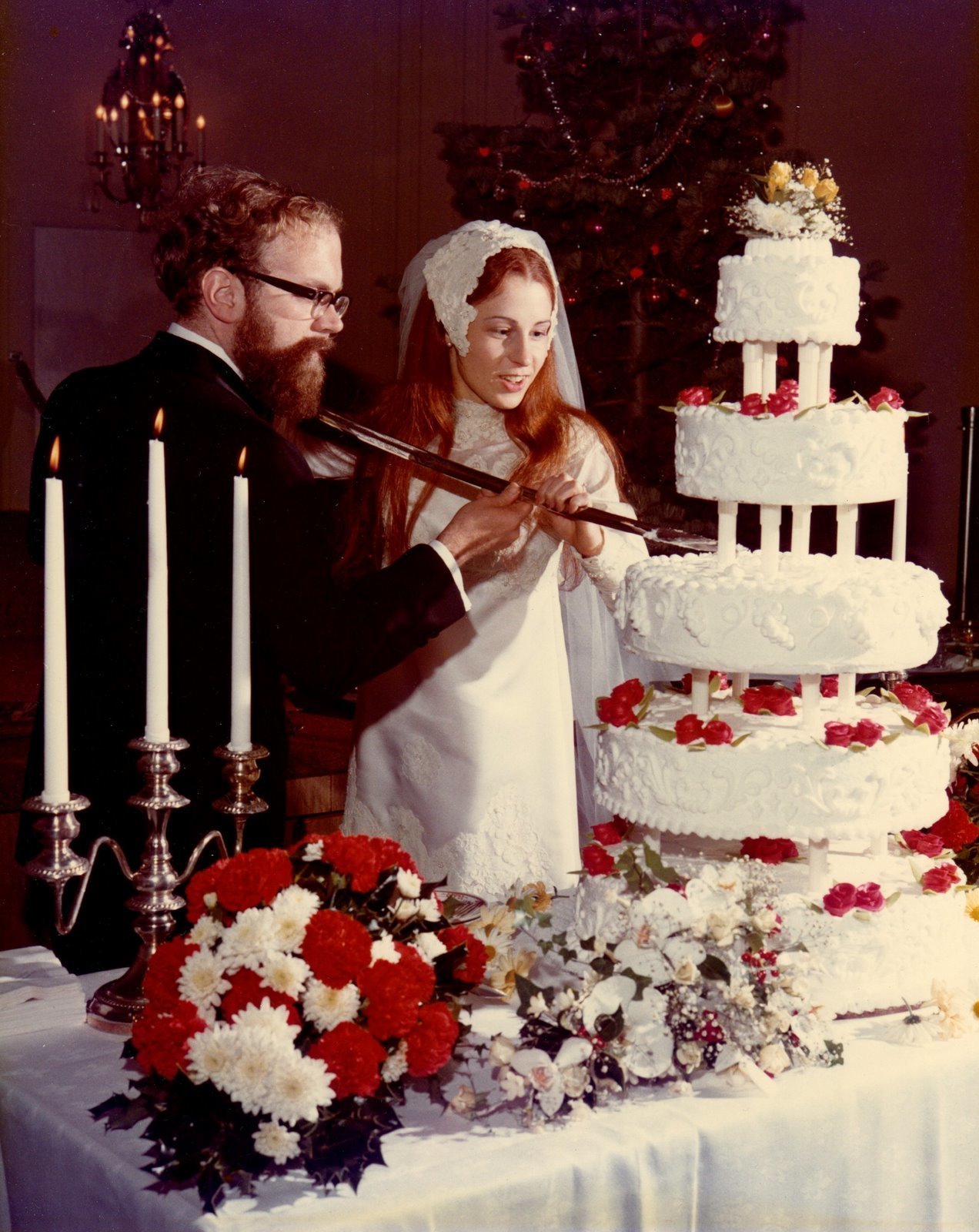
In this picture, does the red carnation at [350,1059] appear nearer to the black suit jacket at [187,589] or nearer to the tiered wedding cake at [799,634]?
the tiered wedding cake at [799,634]

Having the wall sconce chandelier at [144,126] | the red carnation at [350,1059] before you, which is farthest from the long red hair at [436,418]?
the wall sconce chandelier at [144,126]

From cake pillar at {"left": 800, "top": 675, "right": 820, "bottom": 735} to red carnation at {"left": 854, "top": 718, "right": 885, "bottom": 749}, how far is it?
0.28ft

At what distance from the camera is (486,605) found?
10.1ft

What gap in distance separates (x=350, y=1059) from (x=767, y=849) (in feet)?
2.79

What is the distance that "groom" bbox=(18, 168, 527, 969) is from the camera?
2268mm

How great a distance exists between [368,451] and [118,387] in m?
0.80

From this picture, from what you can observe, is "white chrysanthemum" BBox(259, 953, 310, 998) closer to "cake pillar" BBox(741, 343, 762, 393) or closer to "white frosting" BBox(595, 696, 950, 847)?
"white frosting" BBox(595, 696, 950, 847)

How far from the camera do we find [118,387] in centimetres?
232

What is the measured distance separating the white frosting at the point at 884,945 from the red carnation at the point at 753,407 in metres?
0.55

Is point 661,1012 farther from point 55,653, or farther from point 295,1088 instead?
point 55,653

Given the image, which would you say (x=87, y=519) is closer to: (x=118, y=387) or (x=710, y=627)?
(x=118, y=387)

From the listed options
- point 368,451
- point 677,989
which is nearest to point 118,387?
point 368,451

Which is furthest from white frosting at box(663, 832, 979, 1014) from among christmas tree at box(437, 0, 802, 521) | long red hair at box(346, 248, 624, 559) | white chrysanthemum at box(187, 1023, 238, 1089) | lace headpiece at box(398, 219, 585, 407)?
christmas tree at box(437, 0, 802, 521)

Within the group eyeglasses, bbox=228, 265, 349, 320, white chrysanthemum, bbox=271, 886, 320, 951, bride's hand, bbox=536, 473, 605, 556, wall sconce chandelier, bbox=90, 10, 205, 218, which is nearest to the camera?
white chrysanthemum, bbox=271, 886, 320, 951
